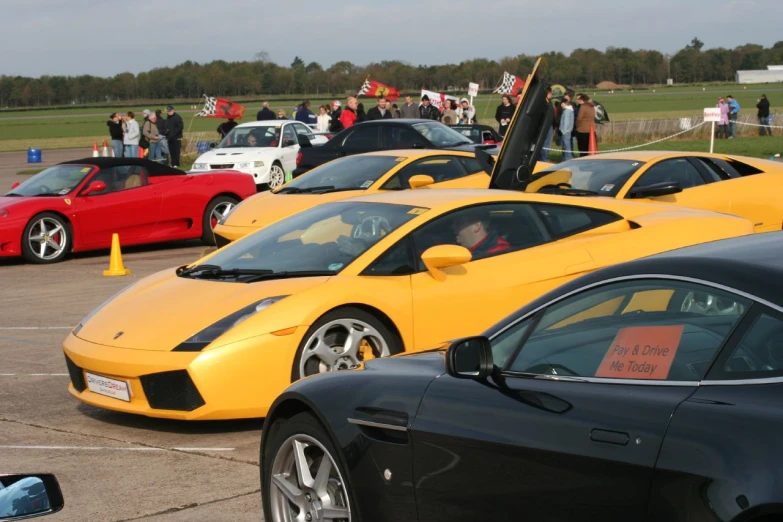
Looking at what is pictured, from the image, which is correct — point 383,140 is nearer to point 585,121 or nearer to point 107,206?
point 107,206

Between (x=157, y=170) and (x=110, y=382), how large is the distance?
1046 cm

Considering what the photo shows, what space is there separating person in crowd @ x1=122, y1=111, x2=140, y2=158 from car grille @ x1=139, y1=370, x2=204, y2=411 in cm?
2596

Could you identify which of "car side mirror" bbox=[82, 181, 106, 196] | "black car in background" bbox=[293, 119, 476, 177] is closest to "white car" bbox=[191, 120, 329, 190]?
"black car in background" bbox=[293, 119, 476, 177]

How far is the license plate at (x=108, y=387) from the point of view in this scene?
6.77 meters

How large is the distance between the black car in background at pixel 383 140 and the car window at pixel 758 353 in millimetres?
16745

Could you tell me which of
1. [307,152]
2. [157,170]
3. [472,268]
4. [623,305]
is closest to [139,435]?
[472,268]

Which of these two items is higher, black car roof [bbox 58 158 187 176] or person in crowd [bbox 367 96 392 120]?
person in crowd [bbox 367 96 392 120]

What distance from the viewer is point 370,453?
4.12 m

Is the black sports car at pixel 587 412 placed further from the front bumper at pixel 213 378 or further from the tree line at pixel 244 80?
the tree line at pixel 244 80

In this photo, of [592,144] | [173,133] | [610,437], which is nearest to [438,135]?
[592,144]

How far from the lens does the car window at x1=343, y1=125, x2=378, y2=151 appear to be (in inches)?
806

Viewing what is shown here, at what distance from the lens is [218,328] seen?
6652 mm

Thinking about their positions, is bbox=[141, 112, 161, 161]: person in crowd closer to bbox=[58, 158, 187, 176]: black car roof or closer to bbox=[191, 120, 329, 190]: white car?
bbox=[191, 120, 329, 190]: white car

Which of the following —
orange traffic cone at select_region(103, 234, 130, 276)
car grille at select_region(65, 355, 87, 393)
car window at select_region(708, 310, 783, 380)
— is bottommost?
orange traffic cone at select_region(103, 234, 130, 276)
